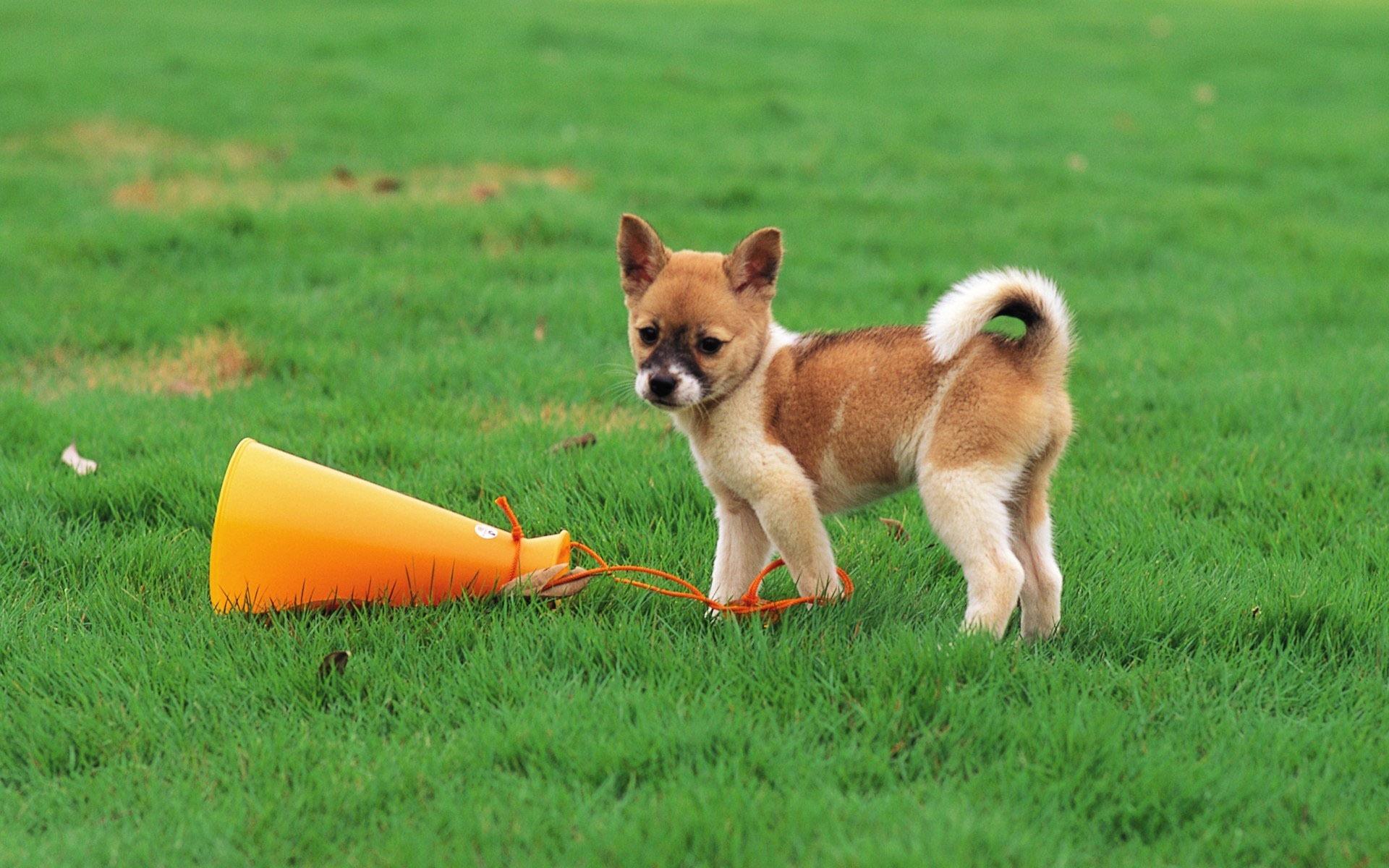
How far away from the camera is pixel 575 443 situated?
546cm

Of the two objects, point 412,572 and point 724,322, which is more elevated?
point 724,322

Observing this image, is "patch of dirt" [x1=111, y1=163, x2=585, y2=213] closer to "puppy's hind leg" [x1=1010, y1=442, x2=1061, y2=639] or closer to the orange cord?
the orange cord

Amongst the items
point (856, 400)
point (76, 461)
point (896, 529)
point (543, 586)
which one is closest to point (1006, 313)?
point (856, 400)

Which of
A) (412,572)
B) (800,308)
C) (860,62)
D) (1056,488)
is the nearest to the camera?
(412,572)

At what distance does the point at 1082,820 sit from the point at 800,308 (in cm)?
470

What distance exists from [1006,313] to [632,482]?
1.67m

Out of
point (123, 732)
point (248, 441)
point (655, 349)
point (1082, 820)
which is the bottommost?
point (123, 732)

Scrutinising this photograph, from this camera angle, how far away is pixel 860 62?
659 inches

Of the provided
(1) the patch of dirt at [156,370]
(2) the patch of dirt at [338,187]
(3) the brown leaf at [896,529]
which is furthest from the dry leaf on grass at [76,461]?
(2) the patch of dirt at [338,187]

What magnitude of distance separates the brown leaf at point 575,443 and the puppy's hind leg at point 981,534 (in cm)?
201

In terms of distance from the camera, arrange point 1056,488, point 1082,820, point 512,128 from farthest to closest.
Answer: point 512,128 → point 1056,488 → point 1082,820

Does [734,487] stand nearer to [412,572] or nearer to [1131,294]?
[412,572]

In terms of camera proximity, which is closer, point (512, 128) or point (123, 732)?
point (123, 732)

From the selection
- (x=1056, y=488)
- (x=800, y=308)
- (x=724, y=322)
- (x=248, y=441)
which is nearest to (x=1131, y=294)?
(x=800, y=308)
